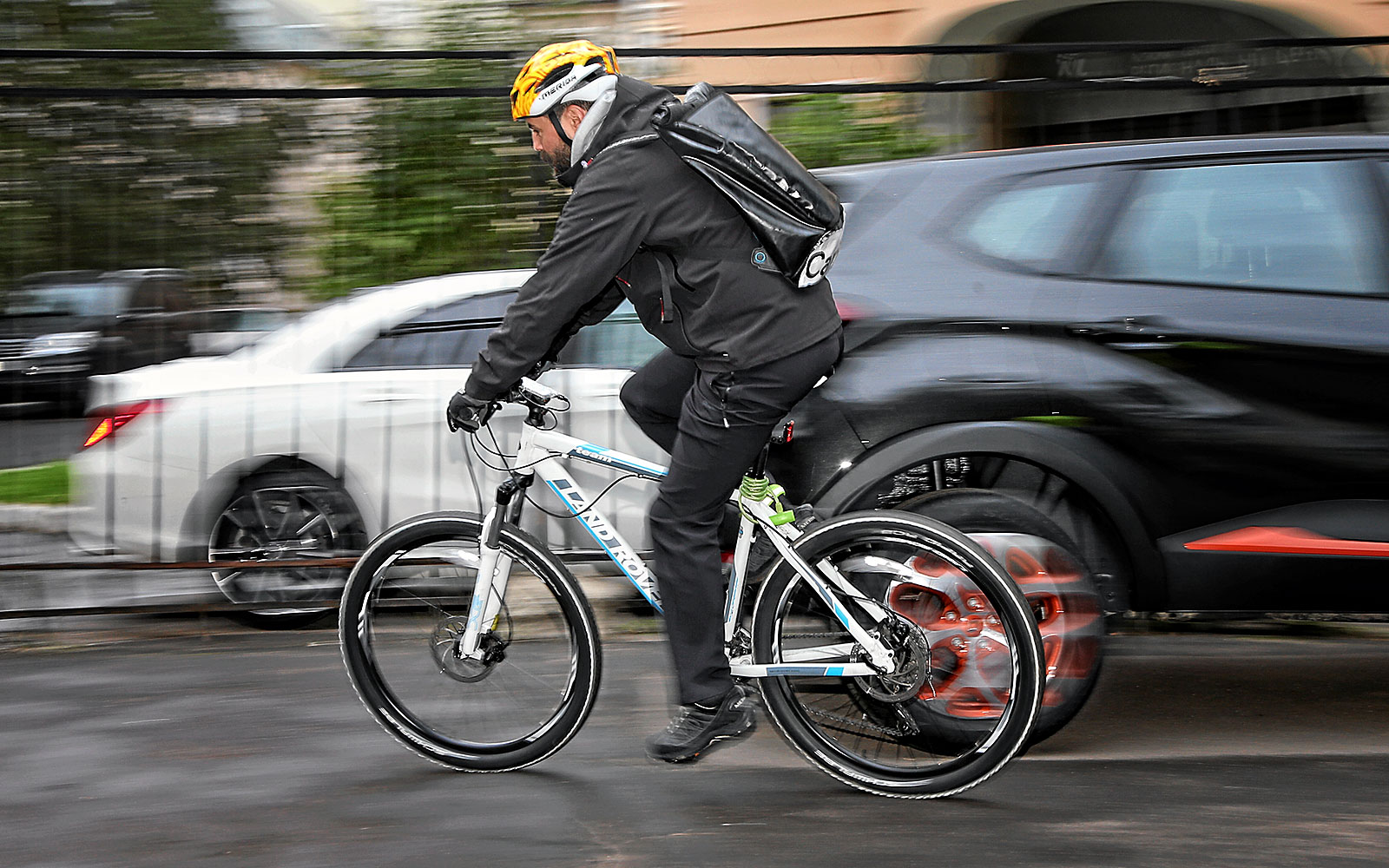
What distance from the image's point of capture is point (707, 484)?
3762mm

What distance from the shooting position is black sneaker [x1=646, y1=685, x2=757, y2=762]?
12.8 feet

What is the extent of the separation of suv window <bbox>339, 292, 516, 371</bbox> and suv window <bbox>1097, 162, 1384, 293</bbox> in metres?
2.98

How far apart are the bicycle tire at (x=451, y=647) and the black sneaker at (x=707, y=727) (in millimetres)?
271

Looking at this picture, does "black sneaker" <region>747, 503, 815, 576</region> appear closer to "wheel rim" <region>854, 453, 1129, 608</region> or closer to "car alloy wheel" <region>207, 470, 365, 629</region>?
"wheel rim" <region>854, 453, 1129, 608</region>

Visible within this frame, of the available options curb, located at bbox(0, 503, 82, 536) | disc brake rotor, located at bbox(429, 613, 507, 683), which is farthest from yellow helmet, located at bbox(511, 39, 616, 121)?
curb, located at bbox(0, 503, 82, 536)

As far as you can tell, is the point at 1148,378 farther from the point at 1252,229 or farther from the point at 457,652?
the point at 457,652

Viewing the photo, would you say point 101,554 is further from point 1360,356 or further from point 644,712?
point 1360,356

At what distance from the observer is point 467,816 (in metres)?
3.84

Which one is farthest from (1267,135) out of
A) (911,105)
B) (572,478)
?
(911,105)

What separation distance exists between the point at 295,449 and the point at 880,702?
3236mm

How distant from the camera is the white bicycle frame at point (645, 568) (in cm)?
383

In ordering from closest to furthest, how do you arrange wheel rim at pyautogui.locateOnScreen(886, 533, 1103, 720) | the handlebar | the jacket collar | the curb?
the jacket collar < the handlebar < wheel rim at pyautogui.locateOnScreen(886, 533, 1103, 720) < the curb

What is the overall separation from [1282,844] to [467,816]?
207cm

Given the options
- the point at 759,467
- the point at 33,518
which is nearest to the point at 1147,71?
the point at 759,467
